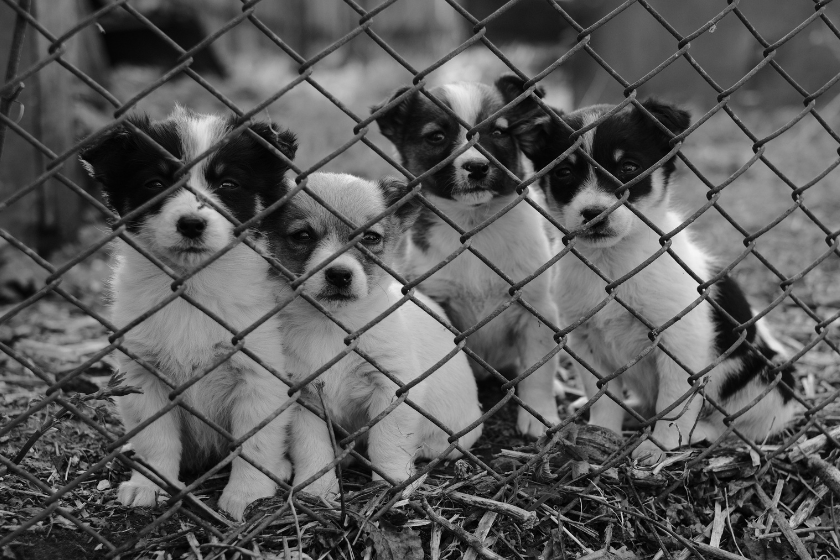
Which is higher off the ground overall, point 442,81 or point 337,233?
point 337,233

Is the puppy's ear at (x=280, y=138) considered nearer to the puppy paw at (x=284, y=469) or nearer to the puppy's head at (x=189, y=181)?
the puppy's head at (x=189, y=181)

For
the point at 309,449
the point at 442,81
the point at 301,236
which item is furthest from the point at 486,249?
the point at 442,81

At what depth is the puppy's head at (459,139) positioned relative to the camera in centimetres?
409

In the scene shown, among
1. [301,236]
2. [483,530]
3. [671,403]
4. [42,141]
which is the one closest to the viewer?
[483,530]

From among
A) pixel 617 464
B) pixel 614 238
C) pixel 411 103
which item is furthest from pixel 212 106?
pixel 617 464

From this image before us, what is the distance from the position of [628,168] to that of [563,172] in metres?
0.31

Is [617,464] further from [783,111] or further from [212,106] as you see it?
[783,111]

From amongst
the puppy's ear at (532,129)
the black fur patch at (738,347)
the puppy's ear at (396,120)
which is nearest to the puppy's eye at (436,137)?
the puppy's ear at (396,120)

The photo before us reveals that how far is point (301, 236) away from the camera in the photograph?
3.37 m

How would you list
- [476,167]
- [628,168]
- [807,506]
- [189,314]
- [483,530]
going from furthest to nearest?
[476,167], [628,168], [807,506], [189,314], [483,530]

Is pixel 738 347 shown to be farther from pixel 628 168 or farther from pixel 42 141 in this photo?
pixel 42 141

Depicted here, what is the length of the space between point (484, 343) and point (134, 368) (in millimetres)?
2013

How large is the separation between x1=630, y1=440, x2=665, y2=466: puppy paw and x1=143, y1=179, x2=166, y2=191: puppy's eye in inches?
87.3

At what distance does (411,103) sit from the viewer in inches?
184
